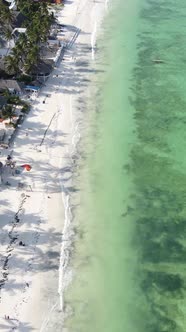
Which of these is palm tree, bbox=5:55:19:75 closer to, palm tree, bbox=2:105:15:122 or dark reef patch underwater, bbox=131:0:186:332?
palm tree, bbox=2:105:15:122

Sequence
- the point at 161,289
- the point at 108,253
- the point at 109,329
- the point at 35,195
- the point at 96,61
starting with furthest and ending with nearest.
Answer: the point at 96,61 < the point at 35,195 < the point at 108,253 < the point at 161,289 < the point at 109,329

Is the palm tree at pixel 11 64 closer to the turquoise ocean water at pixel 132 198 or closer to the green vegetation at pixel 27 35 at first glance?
the green vegetation at pixel 27 35

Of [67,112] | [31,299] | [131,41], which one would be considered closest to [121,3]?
[131,41]

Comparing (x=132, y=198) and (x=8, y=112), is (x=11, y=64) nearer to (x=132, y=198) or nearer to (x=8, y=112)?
(x=8, y=112)

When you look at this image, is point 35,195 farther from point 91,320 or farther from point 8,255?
point 91,320

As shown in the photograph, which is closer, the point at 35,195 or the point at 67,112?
the point at 35,195

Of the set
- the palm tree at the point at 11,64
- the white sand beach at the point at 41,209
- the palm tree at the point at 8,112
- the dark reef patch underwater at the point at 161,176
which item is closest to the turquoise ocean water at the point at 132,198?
the dark reef patch underwater at the point at 161,176
